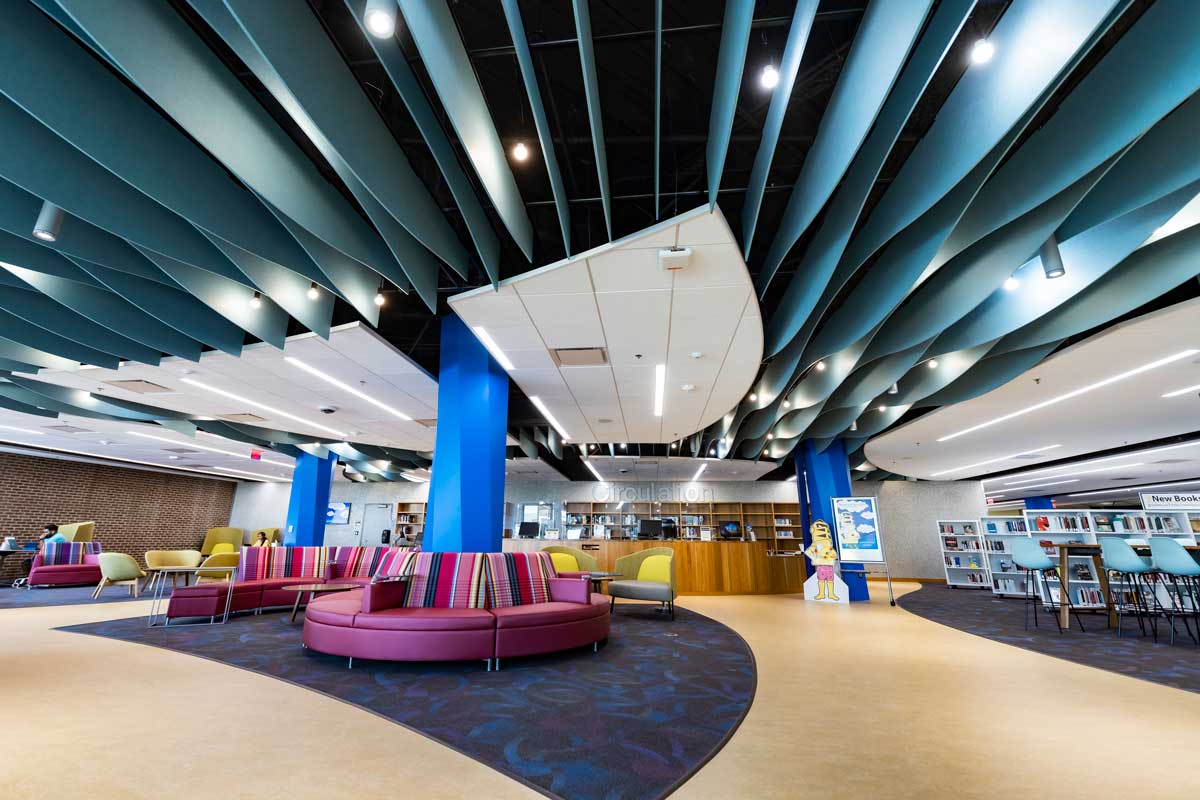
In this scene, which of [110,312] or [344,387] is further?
[344,387]

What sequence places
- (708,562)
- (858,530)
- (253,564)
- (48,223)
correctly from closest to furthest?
(48,223) < (253,564) < (858,530) < (708,562)

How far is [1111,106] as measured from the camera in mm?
2592

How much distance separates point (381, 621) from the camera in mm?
4141

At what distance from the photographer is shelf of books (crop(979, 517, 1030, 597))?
1052cm

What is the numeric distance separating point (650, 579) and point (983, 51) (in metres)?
7.02

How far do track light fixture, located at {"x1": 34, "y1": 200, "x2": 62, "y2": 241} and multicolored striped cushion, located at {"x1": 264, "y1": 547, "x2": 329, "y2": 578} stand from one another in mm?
5674

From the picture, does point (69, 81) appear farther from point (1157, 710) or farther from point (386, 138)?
point (1157, 710)

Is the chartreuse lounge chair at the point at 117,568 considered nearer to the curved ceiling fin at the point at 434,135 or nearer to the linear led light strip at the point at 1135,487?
the curved ceiling fin at the point at 434,135

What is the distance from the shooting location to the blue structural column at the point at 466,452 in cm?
553

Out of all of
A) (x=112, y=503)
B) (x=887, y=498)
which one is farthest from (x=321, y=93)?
(x=112, y=503)

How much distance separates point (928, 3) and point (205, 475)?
835 inches

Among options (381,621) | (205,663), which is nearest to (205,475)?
(205,663)

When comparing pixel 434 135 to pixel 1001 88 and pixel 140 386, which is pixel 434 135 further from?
pixel 140 386

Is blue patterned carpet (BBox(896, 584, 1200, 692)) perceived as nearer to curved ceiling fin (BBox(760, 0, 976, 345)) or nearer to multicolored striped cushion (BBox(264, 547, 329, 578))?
curved ceiling fin (BBox(760, 0, 976, 345))
